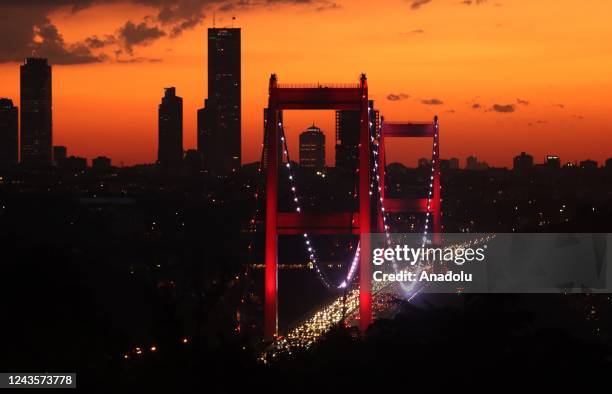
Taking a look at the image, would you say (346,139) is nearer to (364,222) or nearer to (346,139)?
(346,139)

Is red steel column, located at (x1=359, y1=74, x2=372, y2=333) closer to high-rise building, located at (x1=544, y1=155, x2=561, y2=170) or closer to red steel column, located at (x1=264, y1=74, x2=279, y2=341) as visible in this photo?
red steel column, located at (x1=264, y1=74, x2=279, y2=341)

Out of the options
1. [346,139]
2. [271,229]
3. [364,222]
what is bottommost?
[271,229]

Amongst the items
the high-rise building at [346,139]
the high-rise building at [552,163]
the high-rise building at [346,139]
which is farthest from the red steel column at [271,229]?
the high-rise building at [552,163]

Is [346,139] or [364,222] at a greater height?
[346,139]

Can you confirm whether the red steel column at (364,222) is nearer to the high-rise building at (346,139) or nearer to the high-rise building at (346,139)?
the high-rise building at (346,139)

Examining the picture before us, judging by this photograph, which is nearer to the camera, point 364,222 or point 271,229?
point 364,222

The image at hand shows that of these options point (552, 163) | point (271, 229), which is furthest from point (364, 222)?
point (552, 163)
